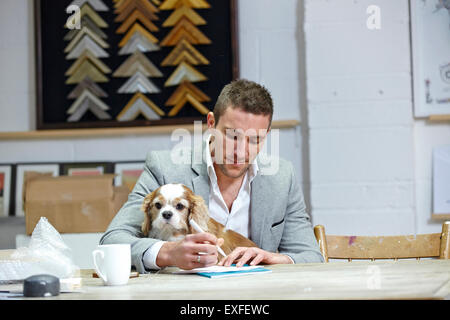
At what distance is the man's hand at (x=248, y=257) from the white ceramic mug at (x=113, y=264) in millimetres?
272

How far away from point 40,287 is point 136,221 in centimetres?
62

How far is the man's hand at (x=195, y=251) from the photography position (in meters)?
1.15

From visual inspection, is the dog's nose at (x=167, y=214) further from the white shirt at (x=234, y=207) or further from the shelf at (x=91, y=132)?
the shelf at (x=91, y=132)

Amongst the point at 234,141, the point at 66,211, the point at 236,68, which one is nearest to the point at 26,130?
the point at 66,211

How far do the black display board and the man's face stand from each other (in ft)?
3.28

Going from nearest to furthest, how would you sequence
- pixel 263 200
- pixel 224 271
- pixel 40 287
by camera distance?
1. pixel 40 287
2. pixel 224 271
3. pixel 263 200

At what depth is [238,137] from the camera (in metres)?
1.53

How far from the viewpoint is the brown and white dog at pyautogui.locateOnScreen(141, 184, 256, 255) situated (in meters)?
1.45

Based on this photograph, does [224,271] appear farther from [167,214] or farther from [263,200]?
[263,200]

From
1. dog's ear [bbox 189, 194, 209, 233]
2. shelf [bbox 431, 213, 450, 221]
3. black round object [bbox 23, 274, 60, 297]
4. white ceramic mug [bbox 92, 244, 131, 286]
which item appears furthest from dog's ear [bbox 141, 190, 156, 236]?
shelf [bbox 431, 213, 450, 221]

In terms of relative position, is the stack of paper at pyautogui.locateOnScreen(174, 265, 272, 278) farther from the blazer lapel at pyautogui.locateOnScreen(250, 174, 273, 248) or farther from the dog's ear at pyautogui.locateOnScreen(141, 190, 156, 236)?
the blazer lapel at pyautogui.locateOnScreen(250, 174, 273, 248)

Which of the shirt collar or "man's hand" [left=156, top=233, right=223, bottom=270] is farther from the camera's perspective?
the shirt collar

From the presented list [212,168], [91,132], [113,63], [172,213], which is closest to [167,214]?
[172,213]

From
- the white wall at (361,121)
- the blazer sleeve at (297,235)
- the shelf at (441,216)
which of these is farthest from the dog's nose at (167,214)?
the shelf at (441,216)
